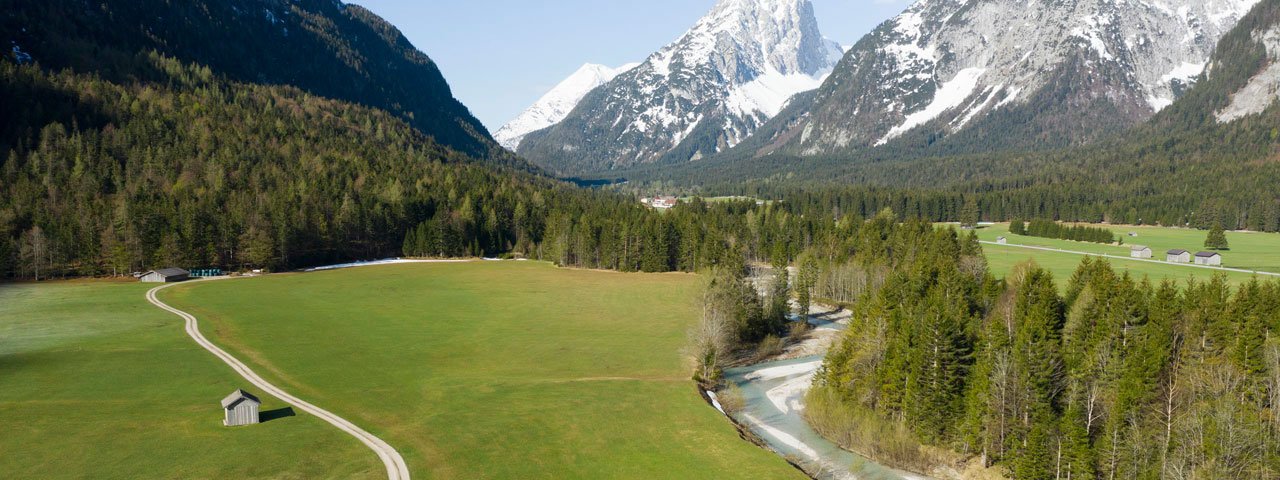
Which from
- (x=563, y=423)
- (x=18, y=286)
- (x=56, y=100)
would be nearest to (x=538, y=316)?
(x=563, y=423)

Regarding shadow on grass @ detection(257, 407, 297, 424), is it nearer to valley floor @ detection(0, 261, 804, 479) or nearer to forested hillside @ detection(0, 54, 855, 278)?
valley floor @ detection(0, 261, 804, 479)

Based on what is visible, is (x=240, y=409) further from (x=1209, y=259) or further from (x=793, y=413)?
(x=1209, y=259)

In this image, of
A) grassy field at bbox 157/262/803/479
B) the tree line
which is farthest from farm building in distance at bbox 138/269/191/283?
the tree line

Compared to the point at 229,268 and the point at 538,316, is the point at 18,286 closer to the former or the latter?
the point at 229,268

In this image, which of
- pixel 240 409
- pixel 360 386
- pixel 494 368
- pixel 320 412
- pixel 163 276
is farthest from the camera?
pixel 163 276

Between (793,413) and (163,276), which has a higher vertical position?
(163,276)

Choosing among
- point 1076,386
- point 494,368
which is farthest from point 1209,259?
point 494,368
